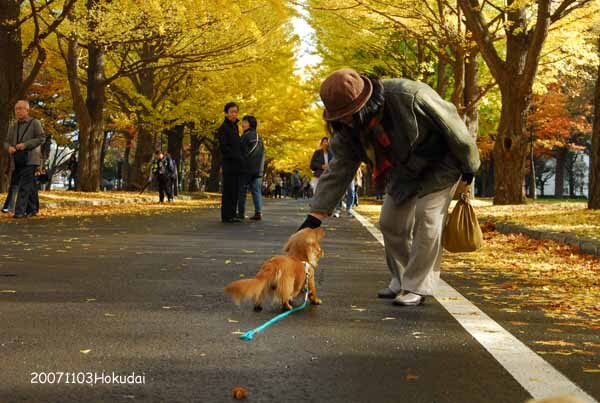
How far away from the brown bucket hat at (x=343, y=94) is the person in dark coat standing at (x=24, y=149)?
10.6 meters

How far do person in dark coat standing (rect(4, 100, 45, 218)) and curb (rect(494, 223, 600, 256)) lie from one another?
740 cm

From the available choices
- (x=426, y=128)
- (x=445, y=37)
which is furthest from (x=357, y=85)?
(x=445, y=37)

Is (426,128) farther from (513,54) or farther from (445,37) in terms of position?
(445,37)

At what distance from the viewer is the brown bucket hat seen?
448 centimetres

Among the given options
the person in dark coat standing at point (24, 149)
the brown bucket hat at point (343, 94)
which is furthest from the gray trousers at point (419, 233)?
the person in dark coat standing at point (24, 149)

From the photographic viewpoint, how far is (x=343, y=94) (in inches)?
177

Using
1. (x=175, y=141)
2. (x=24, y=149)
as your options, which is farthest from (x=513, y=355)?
(x=175, y=141)

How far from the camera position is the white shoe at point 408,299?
553 centimetres

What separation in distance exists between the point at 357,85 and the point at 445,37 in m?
17.9

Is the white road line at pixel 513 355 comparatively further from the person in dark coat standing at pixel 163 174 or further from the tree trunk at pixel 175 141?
the tree trunk at pixel 175 141

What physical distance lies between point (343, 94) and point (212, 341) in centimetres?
139

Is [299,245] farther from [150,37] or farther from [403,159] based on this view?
[150,37]

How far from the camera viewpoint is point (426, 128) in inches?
203

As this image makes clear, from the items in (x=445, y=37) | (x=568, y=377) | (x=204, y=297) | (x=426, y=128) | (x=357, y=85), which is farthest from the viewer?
(x=445, y=37)
